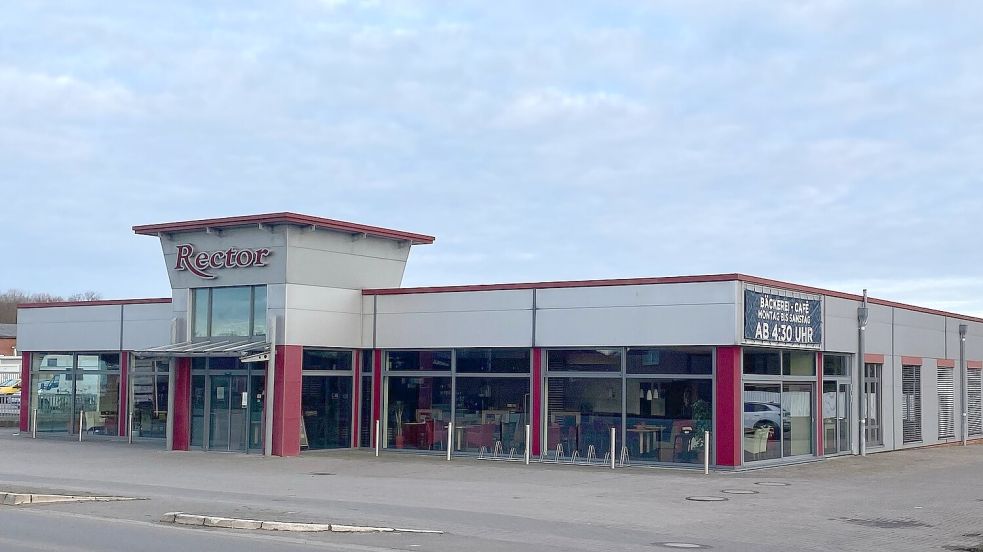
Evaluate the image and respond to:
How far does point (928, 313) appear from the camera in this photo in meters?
38.2

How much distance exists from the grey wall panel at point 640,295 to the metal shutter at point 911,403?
12.4m

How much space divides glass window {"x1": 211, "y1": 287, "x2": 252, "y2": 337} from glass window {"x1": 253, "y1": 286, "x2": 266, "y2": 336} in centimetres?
25

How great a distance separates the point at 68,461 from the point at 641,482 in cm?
Result: 1401

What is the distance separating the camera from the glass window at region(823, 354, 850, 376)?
31172 mm

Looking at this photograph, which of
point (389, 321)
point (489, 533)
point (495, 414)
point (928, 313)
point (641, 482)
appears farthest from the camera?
point (928, 313)

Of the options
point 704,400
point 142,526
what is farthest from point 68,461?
point 704,400

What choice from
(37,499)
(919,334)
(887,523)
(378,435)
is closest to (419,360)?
(378,435)

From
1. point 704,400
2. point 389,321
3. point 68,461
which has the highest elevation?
point 389,321

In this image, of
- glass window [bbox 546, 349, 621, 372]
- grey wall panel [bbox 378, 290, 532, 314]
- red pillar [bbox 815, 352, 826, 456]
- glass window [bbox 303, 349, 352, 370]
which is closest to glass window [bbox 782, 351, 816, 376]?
red pillar [bbox 815, 352, 826, 456]

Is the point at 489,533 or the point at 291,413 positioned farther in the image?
the point at 291,413

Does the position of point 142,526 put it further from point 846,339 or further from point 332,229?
point 846,339

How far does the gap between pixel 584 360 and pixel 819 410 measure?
267 inches

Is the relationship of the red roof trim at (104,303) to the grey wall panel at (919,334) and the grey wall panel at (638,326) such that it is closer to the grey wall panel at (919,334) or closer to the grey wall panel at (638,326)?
the grey wall panel at (638,326)

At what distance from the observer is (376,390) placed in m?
32.1
